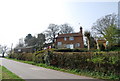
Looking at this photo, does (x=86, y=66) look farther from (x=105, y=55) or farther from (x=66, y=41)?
(x=66, y=41)

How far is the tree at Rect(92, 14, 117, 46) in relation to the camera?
30641mm

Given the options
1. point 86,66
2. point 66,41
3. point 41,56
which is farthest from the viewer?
point 66,41

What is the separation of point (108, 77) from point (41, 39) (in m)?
52.7

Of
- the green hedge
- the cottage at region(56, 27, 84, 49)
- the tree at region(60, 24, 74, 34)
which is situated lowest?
the green hedge

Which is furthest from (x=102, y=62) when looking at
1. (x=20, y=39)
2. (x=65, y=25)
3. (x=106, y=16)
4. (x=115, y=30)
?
(x=20, y=39)

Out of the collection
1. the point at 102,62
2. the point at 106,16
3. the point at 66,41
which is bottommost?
the point at 102,62

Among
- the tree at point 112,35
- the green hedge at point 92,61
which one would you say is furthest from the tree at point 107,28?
the green hedge at point 92,61

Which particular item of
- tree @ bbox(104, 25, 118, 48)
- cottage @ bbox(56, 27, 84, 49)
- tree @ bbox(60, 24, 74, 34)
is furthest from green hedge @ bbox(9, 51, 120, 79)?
tree @ bbox(60, 24, 74, 34)

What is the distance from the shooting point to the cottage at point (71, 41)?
4203cm

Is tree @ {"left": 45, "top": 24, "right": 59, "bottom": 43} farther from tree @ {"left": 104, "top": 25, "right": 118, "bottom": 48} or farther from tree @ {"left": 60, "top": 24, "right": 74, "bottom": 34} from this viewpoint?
tree @ {"left": 104, "top": 25, "right": 118, "bottom": 48}

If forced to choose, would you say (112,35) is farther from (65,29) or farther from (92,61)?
(65,29)

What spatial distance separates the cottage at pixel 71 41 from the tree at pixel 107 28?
19.9 feet

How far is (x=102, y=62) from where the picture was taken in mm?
10336

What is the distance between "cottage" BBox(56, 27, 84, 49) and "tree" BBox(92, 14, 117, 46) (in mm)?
6064
